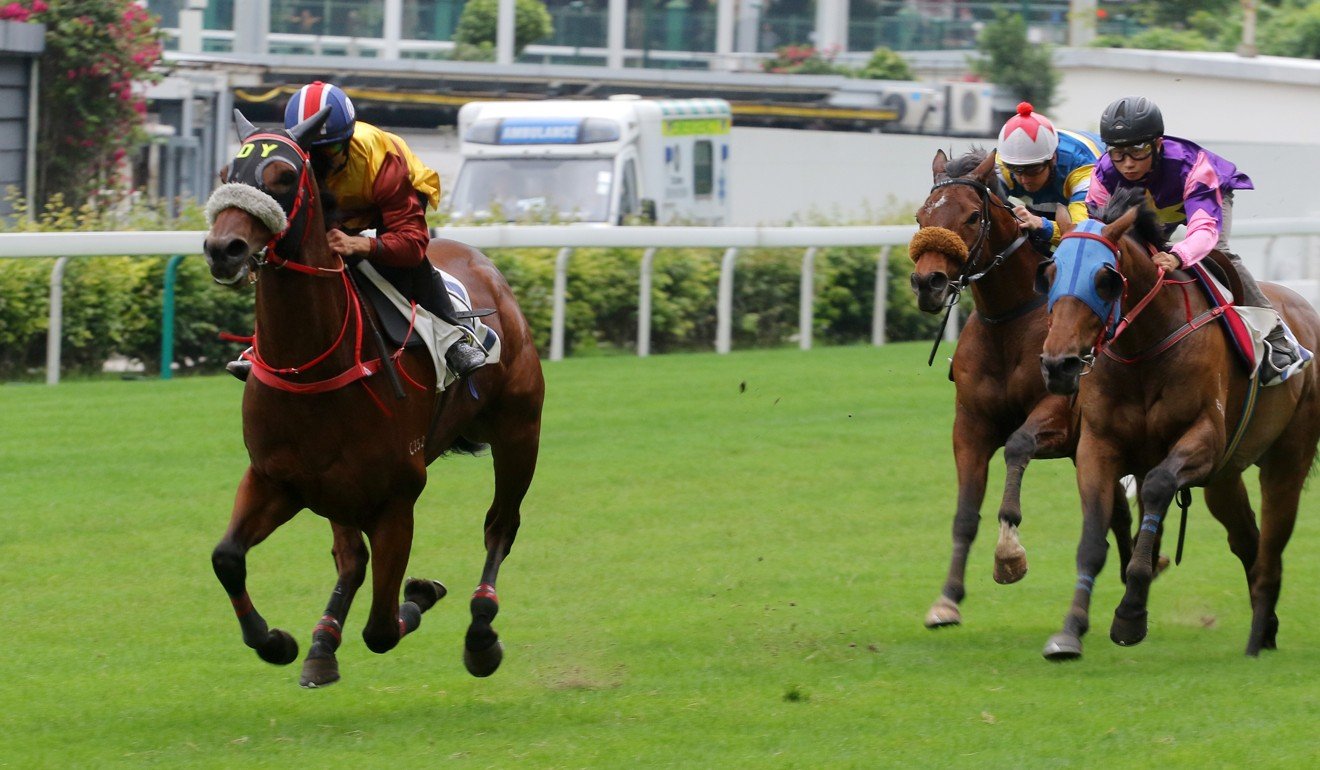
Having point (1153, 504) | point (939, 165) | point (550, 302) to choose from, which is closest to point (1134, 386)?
point (1153, 504)

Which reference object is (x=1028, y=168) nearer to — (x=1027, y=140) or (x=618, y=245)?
(x=1027, y=140)

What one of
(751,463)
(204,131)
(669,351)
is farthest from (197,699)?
(204,131)

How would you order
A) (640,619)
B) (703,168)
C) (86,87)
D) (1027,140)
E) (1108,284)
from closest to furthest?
(1108,284) → (1027,140) → (640,619) → (86,87) → (703,168)

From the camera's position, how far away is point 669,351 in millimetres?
14992

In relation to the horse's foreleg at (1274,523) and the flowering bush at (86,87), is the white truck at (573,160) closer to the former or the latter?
the flowering bush at (86,87)

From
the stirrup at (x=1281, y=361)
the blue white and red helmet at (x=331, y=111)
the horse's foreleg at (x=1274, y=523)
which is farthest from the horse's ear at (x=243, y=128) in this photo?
the horse's foreleg at (x=1274, y=523)

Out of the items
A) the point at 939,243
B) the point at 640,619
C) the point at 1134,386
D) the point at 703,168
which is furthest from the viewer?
the point at 703,168

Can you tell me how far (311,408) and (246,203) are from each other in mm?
752

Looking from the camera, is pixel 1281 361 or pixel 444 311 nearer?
pixel 444 311

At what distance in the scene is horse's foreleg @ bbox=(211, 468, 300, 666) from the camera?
5353 mm

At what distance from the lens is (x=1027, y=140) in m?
6.96

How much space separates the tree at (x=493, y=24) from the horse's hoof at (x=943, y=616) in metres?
24.4

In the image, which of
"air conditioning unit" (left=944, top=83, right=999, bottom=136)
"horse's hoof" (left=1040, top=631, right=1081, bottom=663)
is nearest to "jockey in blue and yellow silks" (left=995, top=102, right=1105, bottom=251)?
"horse's hoof" (left=1040, top=631, right=1081, bottom=663)

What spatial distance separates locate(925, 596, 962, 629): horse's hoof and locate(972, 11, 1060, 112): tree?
24.0m
